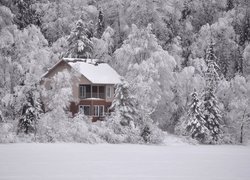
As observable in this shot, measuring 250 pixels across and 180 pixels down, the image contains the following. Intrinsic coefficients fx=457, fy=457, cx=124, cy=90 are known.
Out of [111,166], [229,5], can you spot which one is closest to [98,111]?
[111,166]

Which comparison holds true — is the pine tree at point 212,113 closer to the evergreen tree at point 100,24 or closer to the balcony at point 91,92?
the balcony at point 91,92

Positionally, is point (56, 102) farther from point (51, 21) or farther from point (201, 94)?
point (51, 21)

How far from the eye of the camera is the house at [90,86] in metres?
52.9

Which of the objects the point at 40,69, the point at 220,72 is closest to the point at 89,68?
the point at 40,69

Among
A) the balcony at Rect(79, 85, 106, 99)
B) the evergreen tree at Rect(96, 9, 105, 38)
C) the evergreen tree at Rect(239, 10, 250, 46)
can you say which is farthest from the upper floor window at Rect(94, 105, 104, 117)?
the evergreen tree at Rect(239, 10, 250, 46)

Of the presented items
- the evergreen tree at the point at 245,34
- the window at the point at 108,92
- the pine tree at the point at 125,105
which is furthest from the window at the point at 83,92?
the evergreen tree at the point at 245,34

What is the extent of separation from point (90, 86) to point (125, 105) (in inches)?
417

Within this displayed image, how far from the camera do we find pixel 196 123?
48.1 meters

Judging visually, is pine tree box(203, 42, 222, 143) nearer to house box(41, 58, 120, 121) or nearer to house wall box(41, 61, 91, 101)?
house box(41, 58, 120, 121)

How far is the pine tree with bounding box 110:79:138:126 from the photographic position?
1737 inches

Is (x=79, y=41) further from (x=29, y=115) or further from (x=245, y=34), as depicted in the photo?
(x=29, y=115)

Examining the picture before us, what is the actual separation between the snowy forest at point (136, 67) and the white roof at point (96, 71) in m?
1.71

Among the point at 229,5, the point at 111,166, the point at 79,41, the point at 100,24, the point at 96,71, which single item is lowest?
the point at 111,166

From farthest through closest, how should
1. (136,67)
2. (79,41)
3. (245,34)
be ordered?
(245,34) < (79,41) < (136,67)
